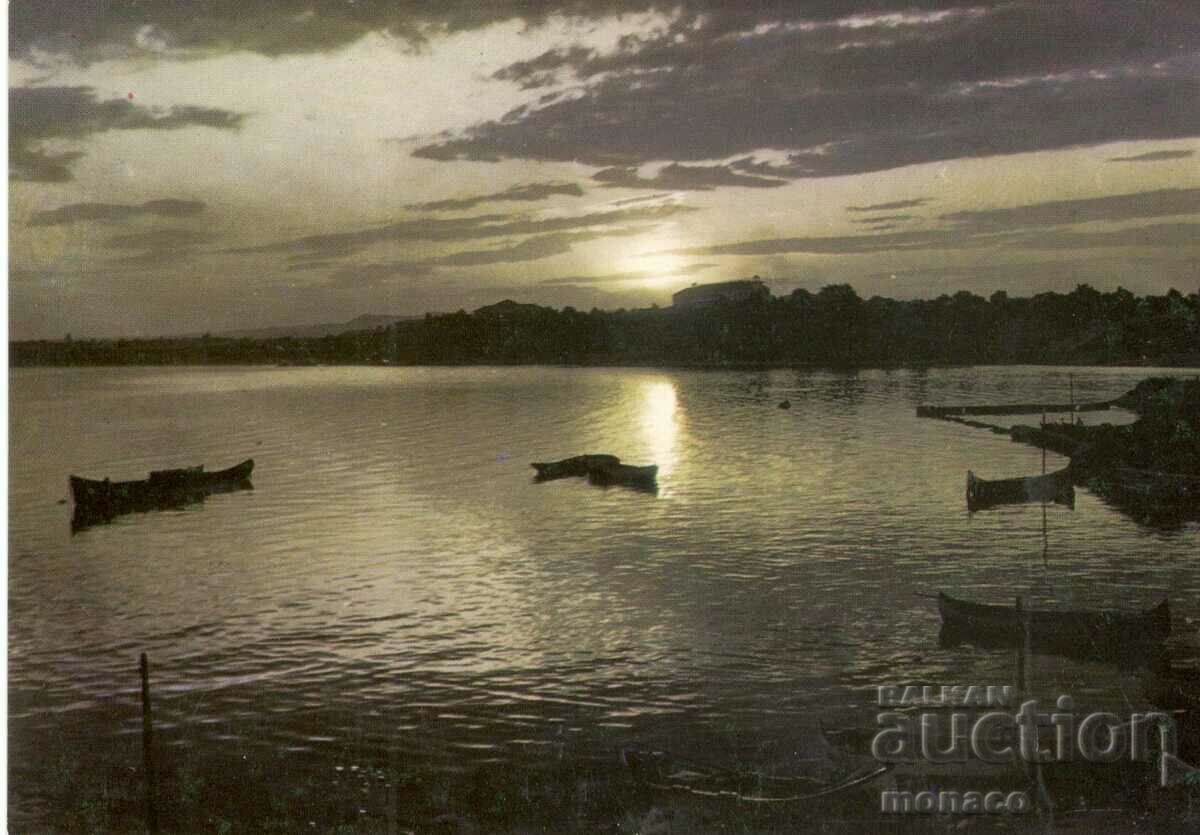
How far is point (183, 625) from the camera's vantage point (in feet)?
71.2

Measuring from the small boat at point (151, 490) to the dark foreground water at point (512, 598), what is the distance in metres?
1.12

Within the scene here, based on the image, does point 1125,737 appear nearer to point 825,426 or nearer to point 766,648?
point 766,648

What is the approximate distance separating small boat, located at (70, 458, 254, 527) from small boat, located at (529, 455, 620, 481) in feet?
43.3

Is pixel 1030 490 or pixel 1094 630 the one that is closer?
pixel 1094 630

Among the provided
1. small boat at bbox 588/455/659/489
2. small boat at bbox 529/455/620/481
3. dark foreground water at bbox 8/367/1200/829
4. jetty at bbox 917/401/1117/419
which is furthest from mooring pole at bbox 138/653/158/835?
jetty at bbox 917/401/1117/419

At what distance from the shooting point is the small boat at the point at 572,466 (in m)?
40.7

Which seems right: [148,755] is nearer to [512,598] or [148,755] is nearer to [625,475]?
[512,598]

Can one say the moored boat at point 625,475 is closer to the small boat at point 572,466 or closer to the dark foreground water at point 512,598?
the small boat at point 572,466

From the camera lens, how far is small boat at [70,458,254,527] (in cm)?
3447

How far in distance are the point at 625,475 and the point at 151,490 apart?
763 inches

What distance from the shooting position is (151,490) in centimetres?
3781

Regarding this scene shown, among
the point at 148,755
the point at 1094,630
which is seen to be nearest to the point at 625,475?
the point at 1094,630

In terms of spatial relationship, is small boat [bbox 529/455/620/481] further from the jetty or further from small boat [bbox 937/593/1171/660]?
the jetty

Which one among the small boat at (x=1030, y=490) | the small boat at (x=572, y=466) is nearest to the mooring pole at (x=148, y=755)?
the small boat at (x=572, y=466)
